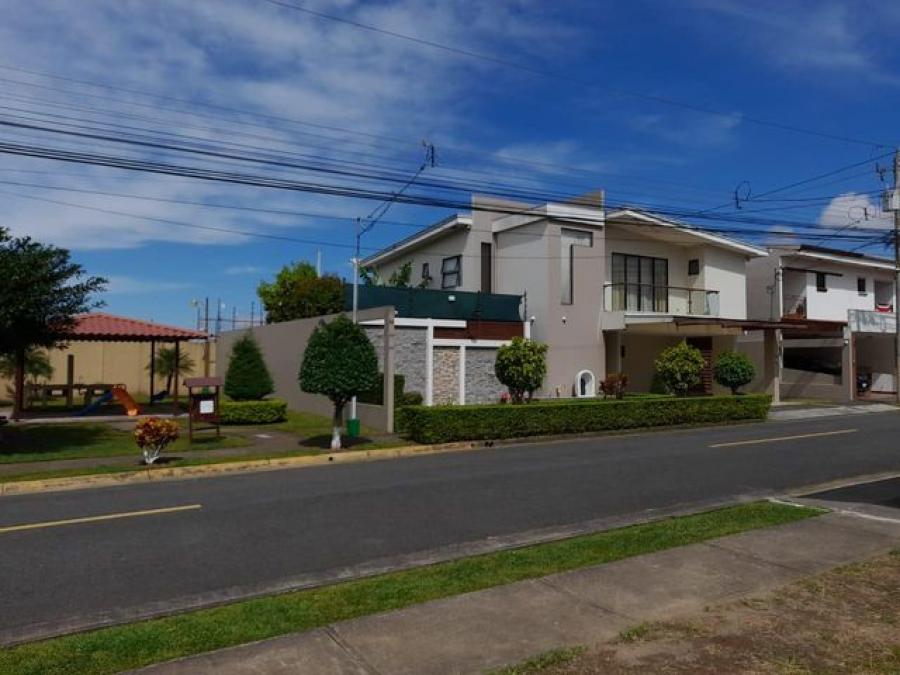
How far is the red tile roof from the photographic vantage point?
23436 mm

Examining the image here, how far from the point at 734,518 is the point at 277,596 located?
5.44 metres

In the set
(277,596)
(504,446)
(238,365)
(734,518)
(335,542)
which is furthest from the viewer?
(238,365)

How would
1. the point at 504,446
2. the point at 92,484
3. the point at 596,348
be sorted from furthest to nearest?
the point at 596,348, the point at 504,446, the point at 92,484

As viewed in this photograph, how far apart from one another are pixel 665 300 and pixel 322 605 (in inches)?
1013

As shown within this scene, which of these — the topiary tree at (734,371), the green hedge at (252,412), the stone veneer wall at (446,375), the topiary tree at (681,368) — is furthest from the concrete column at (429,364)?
the topiary tree at (734,371)

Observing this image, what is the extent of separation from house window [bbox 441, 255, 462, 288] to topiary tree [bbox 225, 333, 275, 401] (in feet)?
27.8

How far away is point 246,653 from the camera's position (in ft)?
15.1

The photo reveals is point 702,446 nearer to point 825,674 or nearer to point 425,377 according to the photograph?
point 425,377

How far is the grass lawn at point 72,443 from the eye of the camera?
602 inches

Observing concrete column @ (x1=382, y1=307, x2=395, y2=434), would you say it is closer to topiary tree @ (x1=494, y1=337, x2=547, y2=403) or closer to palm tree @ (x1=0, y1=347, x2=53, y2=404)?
topiary tree @ (x1=494, y1=337, x2=547, y2=403)

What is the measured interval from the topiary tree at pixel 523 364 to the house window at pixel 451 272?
9.54 meters

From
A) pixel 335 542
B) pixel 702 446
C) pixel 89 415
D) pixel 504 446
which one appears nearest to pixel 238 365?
pixel 89 415

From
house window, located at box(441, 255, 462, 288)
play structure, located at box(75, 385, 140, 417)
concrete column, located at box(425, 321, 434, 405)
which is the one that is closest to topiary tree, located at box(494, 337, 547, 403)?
concrete column, located at box(425, 321, 434, 405)

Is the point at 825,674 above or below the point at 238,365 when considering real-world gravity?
below
